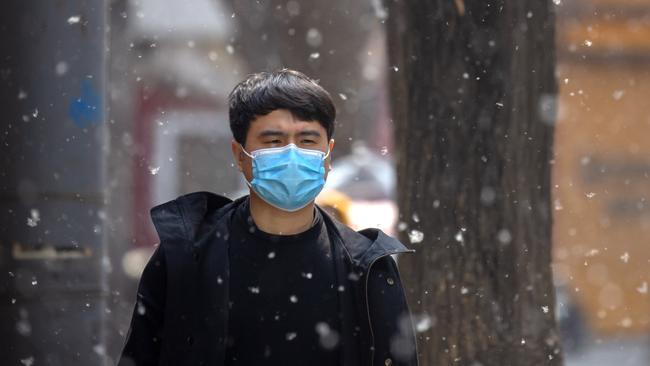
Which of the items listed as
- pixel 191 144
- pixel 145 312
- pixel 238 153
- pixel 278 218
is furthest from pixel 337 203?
pixel 145 312

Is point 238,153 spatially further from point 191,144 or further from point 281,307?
point 191,144

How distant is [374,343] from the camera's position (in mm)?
2863

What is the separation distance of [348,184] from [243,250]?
903 centimetres

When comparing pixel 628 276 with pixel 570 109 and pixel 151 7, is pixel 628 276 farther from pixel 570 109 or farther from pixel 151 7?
pixel 151 7

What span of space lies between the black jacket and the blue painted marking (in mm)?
1431

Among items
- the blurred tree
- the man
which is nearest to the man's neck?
the man

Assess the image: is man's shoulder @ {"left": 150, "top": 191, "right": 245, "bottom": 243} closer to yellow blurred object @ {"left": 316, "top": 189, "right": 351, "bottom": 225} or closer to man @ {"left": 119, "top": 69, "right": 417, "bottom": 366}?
man @ {"left": 119, "top": 69, "right": 417, "bottom": 366}

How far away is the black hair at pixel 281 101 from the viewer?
2941 mm

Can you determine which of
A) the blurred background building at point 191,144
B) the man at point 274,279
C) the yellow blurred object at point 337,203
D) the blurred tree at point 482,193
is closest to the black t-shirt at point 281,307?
the man at point 274,279

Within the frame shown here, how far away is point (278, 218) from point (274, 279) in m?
0.19

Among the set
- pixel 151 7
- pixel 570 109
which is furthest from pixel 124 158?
pixel 570 109

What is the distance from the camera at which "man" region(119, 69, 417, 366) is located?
2.85m

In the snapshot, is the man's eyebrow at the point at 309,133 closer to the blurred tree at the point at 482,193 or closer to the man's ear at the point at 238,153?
the man's ear at the point at 238,153

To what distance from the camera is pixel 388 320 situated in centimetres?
287
